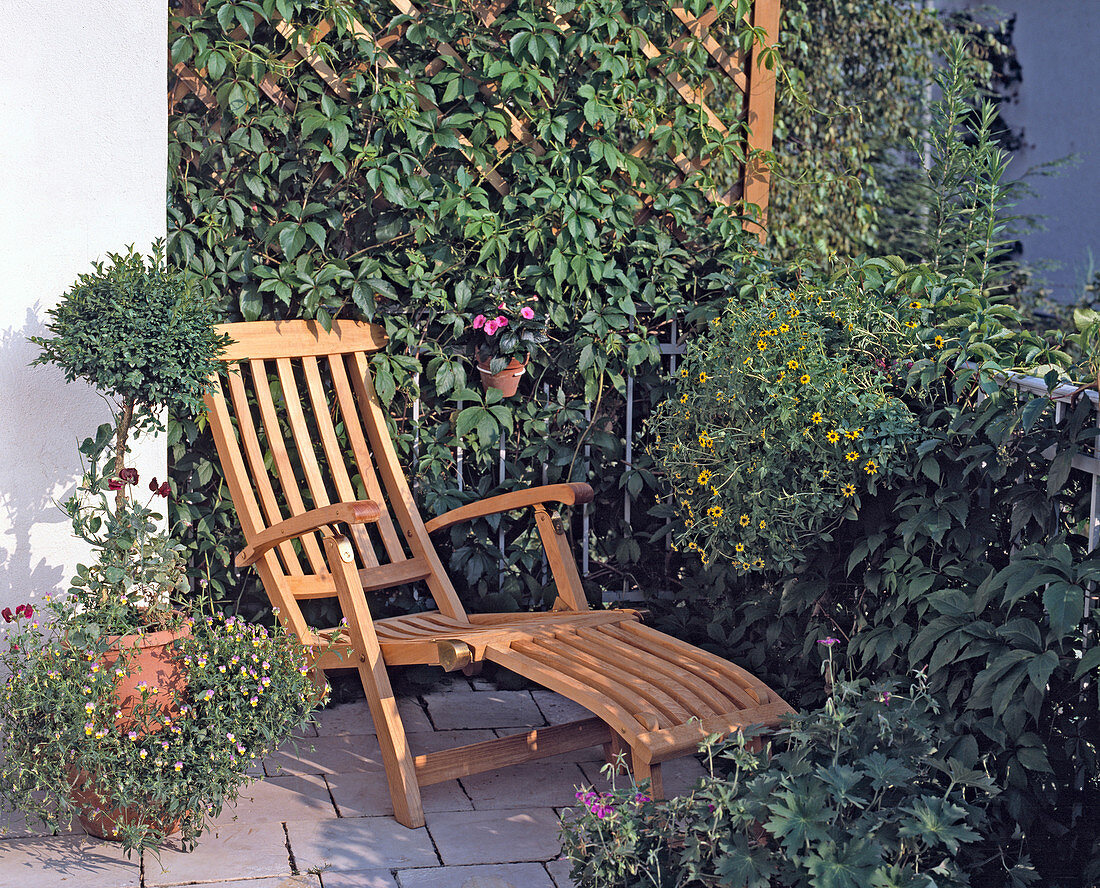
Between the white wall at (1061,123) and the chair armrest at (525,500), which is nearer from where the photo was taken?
the chair armrest at (525,500)

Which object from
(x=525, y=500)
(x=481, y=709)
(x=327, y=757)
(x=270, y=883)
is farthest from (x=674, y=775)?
(x=270, y=883)

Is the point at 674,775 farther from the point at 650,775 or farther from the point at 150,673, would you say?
the point at 150,673

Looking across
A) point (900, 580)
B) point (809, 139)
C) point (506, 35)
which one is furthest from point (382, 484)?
point (809, 139)

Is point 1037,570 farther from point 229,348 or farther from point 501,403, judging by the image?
point 229,348

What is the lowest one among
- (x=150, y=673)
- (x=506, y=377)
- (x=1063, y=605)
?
(x=150, y=673)

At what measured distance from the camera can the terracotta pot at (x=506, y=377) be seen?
3.04 metres

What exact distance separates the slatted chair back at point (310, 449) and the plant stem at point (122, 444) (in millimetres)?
316

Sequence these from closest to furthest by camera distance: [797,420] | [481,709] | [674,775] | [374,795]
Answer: [797,420], [374,795], [674,775], [481,709]

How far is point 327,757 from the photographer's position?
2682 millimetres

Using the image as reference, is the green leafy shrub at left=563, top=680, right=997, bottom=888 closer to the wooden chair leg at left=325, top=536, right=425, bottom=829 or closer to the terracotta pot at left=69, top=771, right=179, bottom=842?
the wooden chair leg at left=325, top=536, right=425, bottom=829

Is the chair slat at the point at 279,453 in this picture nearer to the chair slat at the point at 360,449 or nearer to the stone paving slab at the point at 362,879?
the chair slat at the point at 360,449

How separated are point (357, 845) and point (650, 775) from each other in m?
0.68

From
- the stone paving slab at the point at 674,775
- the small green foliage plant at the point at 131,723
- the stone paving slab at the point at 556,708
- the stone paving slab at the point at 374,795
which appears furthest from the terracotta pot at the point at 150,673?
the stone paving slab at the point at 556,708

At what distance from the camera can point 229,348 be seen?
266cm
